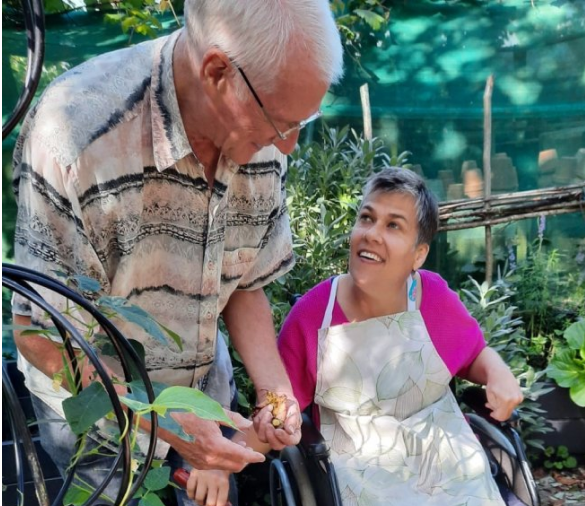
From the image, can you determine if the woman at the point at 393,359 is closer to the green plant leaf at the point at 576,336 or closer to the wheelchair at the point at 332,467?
the wheelchair at the point at 332,467

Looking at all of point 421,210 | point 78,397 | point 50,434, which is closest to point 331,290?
point 421,210

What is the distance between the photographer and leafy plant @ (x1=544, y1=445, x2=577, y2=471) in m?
3.56

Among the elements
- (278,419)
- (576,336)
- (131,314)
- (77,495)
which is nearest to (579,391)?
(576,336)

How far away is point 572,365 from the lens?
11.5ft

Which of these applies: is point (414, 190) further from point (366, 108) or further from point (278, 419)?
point (366, 108)

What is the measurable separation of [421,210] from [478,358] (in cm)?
50

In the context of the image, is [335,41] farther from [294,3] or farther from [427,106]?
[427,106]

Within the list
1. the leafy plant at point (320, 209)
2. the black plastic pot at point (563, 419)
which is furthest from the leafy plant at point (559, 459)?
the leafy plant at point (320, 209)

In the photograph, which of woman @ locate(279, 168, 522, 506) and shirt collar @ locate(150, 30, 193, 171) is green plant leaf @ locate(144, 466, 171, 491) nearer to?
shirt collar @ locate(150, 30, 193, 171)

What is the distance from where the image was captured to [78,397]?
72 cm

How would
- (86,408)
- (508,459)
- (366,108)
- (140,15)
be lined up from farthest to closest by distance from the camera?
1. (366,108)
2. (140,15)
3. (508,459)
4. (86,408)

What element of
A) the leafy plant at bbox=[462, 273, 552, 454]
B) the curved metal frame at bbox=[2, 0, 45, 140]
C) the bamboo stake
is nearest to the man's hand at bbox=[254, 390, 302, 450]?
the curved metal frame at bbox=[2, 0, 45, 140]

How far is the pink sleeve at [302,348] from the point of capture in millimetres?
2213

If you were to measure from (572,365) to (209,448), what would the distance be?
2698 mm
